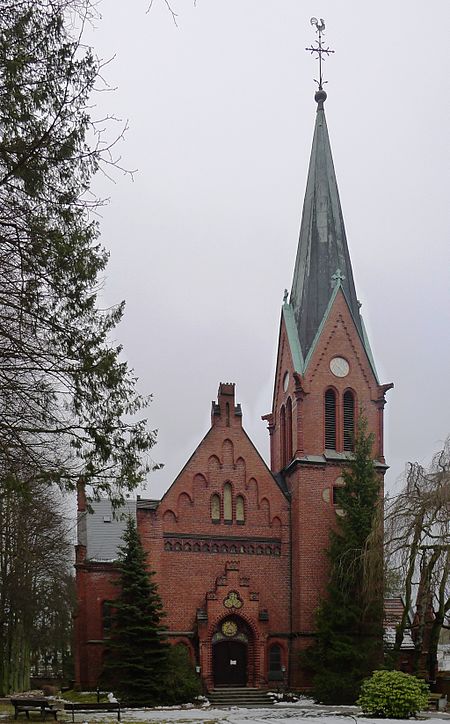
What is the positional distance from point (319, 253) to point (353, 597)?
53.4 ft

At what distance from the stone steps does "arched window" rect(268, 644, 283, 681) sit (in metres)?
1.03

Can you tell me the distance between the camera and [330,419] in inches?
1604

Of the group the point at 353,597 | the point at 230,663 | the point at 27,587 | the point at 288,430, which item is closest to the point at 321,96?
the point at 288,430

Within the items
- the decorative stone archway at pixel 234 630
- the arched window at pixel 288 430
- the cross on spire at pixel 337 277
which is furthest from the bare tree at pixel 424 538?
the cross on spire at pixel 337 277

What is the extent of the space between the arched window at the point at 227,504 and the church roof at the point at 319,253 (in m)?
6.91

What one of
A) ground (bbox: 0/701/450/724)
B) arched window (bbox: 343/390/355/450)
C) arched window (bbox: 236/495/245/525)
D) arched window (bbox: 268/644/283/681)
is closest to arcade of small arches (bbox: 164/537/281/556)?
arched window (bbox: 236/495/245/525)

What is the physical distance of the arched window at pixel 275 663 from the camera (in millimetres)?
36969

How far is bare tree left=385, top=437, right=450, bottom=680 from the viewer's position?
1222 inches

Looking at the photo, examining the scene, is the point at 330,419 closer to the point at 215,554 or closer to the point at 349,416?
the point at 349,416

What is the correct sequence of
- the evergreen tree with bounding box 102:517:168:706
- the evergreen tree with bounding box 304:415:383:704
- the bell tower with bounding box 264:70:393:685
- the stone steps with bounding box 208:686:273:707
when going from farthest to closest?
1. the bell tower with bounding box 264:70:393:685
2. the stone steps with bounding box 208:686:273:707
3. the evergreen tree with bounding box 304:415:383:704
4. the evergreen tree with bounding box 102:517:168:706

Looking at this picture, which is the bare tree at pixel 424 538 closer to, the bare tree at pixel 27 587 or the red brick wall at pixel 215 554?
the red brick wall at pixel 215 554

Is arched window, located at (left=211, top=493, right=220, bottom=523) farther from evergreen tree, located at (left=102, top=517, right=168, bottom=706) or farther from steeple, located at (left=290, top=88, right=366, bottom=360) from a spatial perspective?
steeple, located at (left=290, top=88, right=366, bottom=360)

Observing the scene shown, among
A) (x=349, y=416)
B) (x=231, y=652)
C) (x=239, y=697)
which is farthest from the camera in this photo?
(x=349, y=416)

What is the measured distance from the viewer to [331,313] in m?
41.3
